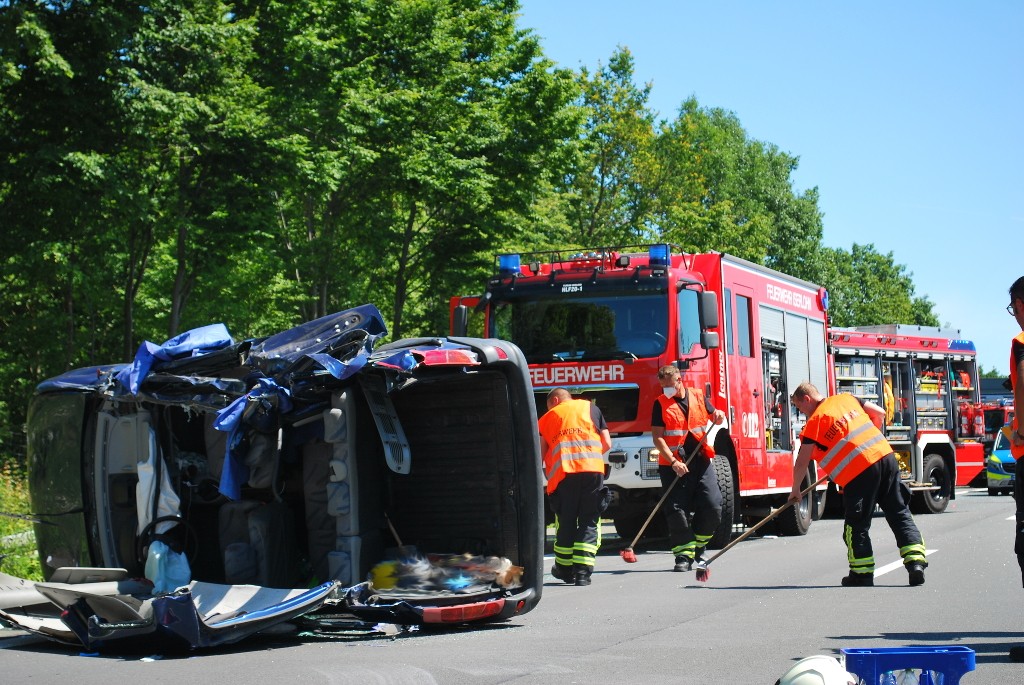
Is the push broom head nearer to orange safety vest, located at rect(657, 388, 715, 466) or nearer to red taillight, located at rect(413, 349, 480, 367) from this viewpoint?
orange safety vest, located at rect(657, 388, 715, 466)

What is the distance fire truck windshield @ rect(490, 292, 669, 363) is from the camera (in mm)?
13922

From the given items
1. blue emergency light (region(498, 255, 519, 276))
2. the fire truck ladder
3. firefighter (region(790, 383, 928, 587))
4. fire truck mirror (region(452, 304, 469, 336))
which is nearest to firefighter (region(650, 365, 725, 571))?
firefighter (region(790, 383, 928, 587))

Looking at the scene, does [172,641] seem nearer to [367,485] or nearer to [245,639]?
[245,639]

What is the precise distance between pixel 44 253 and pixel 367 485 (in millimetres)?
12536

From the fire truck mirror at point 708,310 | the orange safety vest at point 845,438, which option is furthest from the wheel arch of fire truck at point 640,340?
the orange safety vest at point 845,438

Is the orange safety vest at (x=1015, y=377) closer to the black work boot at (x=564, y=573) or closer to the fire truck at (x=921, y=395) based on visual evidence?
the black work boot at (x=564, y=573)

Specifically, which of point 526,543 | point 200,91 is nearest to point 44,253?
point 200,91

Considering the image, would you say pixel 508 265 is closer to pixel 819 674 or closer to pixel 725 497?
pixel 725 497

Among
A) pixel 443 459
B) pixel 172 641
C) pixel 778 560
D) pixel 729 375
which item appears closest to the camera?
pixel 172 641

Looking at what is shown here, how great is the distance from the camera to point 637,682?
6.33 m

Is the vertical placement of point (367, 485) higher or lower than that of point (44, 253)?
lower

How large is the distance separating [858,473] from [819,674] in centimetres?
683

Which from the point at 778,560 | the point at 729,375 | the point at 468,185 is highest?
the point at 468,185

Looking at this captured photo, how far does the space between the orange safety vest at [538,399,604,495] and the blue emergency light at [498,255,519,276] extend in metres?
3.85
